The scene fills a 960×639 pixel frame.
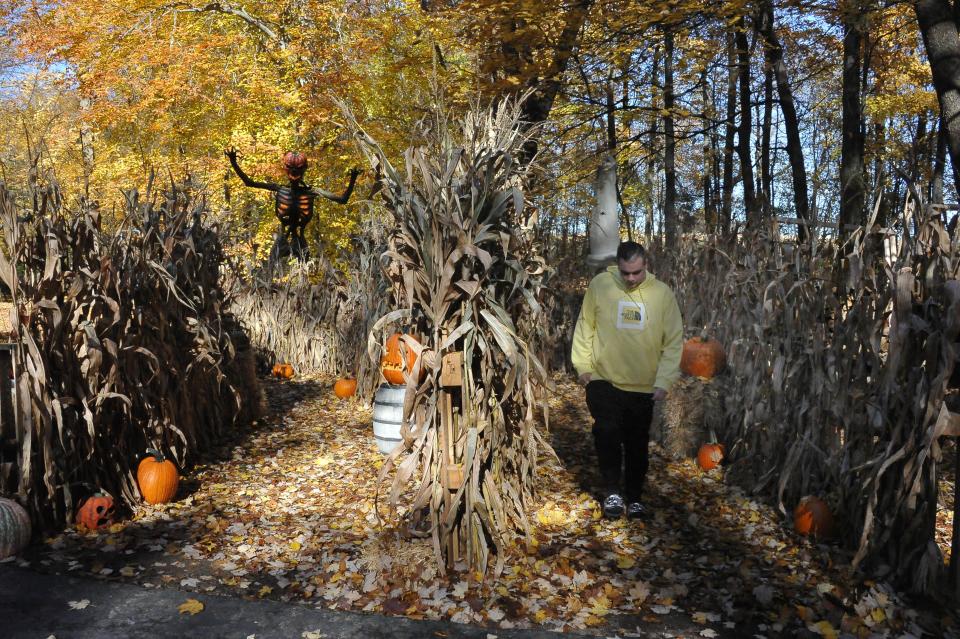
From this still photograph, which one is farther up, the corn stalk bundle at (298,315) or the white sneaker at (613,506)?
the corn stalk bundle at (298,315)

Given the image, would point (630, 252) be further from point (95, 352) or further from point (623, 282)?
point (95, 352)

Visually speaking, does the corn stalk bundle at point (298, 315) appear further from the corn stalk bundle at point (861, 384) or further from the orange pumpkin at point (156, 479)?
the corn stalk bundle at point (861, 384)

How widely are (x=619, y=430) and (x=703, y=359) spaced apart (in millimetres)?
1743

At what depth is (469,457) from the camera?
147 inches

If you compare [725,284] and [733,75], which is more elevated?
[733,75]

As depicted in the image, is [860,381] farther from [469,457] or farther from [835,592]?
[469,457]

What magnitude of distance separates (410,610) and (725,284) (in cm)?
386

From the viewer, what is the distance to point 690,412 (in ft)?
19.6

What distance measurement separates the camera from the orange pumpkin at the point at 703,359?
19.7 ft

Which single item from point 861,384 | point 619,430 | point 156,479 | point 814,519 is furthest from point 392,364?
point 861,384

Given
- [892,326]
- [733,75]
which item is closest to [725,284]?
[892,326]

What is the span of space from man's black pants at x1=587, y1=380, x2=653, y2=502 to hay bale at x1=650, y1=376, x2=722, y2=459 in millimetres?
1394

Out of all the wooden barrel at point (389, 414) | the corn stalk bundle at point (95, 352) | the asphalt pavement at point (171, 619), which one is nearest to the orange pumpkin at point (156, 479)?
the corn stalk bundle at point (95, 352)

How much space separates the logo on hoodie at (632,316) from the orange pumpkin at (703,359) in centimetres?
174
